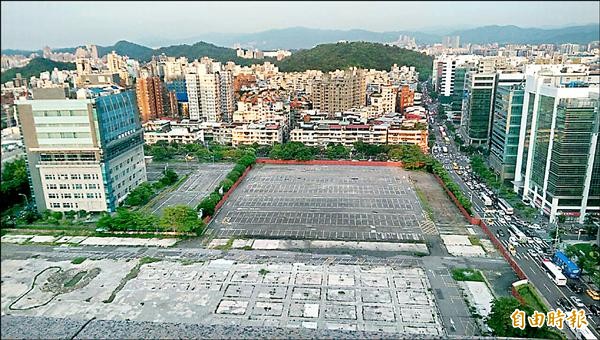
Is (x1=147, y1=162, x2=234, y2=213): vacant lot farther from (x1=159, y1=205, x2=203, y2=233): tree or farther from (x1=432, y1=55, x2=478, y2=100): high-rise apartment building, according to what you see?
(x1=432, y1=55, x2=478, y2=100): high-rise apartment building

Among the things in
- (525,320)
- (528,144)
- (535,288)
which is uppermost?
(528,144)

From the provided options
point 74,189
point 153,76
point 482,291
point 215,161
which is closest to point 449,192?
point 482,291

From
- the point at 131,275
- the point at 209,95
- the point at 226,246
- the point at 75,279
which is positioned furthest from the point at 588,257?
the point at 209,95

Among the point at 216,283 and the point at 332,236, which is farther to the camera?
the point at 332,236

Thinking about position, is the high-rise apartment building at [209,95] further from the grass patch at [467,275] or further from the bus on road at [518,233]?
the grass patch at [467,275]

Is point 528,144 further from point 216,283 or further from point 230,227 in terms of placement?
point 216,283

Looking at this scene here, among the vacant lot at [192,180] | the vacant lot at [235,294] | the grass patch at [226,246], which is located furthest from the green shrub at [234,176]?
the vacant lot at [235,294]

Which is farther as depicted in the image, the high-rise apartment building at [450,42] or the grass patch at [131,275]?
the high-rise apartment building at [450,42]
